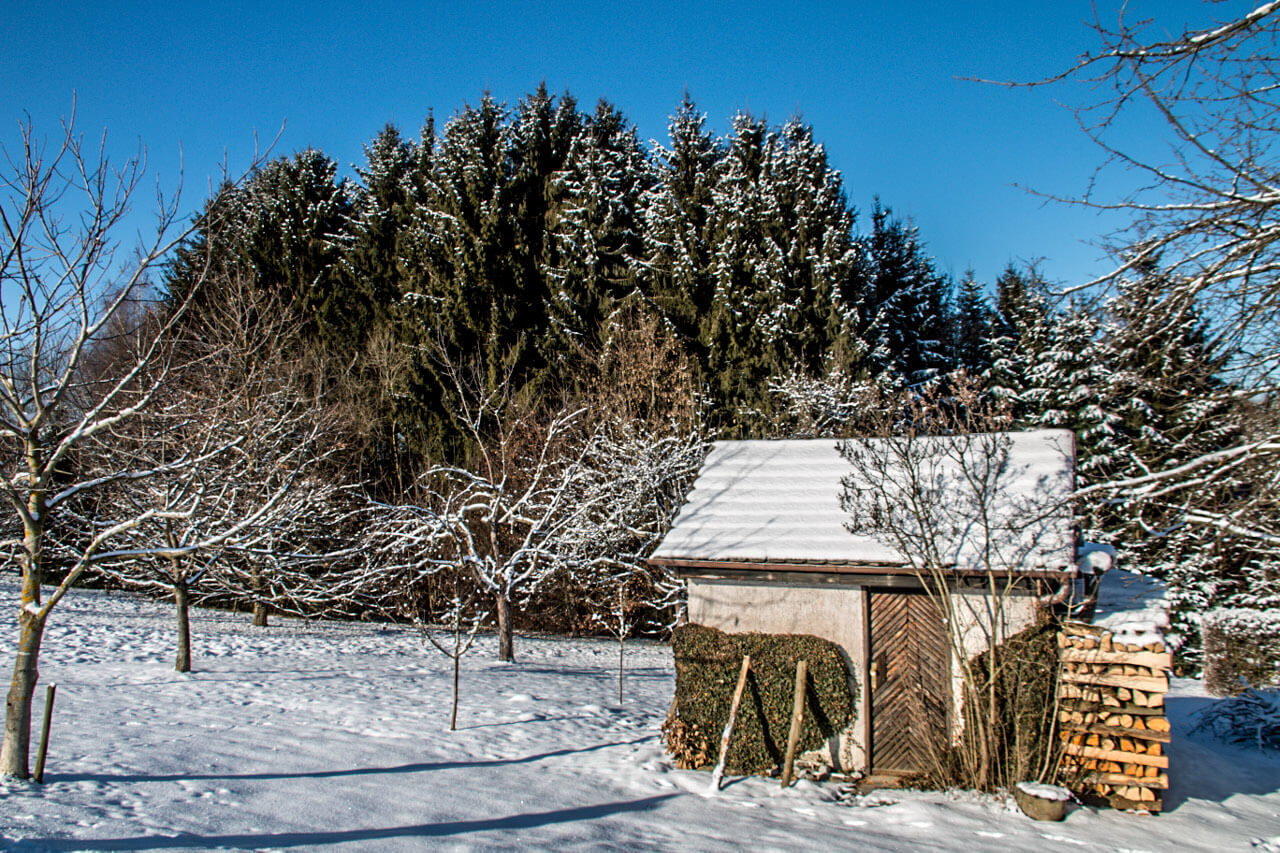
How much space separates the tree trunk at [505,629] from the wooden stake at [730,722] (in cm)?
687

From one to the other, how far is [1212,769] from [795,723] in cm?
591

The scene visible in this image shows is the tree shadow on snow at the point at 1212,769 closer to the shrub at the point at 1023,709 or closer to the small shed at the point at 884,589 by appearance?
the shrub at the point at 1023,709

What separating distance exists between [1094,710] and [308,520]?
13987mm

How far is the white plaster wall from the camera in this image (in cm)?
860

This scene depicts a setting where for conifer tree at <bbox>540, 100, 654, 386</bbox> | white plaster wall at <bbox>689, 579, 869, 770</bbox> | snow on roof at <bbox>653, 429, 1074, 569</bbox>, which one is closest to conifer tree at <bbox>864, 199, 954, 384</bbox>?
conifer tree at <bbox>540, 100, 654, 386</bbox>

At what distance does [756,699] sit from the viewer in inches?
343

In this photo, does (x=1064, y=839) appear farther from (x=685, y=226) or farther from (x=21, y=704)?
(x=685, y=226)

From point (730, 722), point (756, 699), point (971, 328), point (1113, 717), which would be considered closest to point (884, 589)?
point (756, 699)

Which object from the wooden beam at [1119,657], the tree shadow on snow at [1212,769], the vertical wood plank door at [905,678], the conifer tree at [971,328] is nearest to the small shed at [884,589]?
the vertical wood plank door at [905,678]

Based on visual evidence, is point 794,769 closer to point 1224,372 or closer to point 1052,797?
point 1052,797

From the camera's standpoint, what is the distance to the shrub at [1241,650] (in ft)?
44.9

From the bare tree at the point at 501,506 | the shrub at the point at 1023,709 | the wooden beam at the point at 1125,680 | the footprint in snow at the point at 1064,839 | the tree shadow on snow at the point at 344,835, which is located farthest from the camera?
the bare tree at the point at 501,506

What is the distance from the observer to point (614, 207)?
22.1 m

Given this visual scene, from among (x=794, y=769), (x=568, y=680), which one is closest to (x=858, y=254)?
(x=568, y=680)
